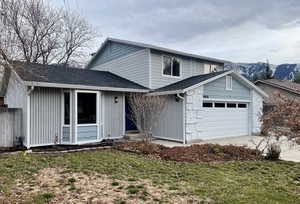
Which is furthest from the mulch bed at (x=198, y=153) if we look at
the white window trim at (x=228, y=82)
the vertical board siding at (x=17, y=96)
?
the white window trim at (x=228, y=82)

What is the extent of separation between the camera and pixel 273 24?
14.6 meters

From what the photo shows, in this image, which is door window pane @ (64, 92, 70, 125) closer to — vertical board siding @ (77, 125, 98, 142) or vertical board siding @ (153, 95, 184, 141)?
vertical board siding @ (77, 125, 98, 142)

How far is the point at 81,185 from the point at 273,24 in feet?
48.9

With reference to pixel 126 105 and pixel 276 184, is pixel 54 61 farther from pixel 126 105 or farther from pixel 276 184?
pixel 276 184

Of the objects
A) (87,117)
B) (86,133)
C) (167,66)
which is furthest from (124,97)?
(167,66)

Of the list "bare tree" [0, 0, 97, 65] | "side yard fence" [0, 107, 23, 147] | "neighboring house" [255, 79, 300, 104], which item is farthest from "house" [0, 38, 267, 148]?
"neighboring house" [255, 79, 300, 104]

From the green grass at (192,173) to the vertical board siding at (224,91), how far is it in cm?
571

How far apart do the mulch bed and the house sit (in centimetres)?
251

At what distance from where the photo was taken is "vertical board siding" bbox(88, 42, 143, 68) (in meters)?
14.9

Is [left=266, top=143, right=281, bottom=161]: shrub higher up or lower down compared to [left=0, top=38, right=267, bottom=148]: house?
lower down

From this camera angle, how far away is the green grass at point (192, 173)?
4.48 m

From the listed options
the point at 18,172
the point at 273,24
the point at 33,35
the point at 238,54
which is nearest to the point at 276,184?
the point at 18,172

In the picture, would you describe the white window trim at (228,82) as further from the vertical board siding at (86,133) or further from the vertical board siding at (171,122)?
the vertical board siding at (86,133)

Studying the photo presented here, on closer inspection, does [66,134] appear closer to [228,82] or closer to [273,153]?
[273,153]
